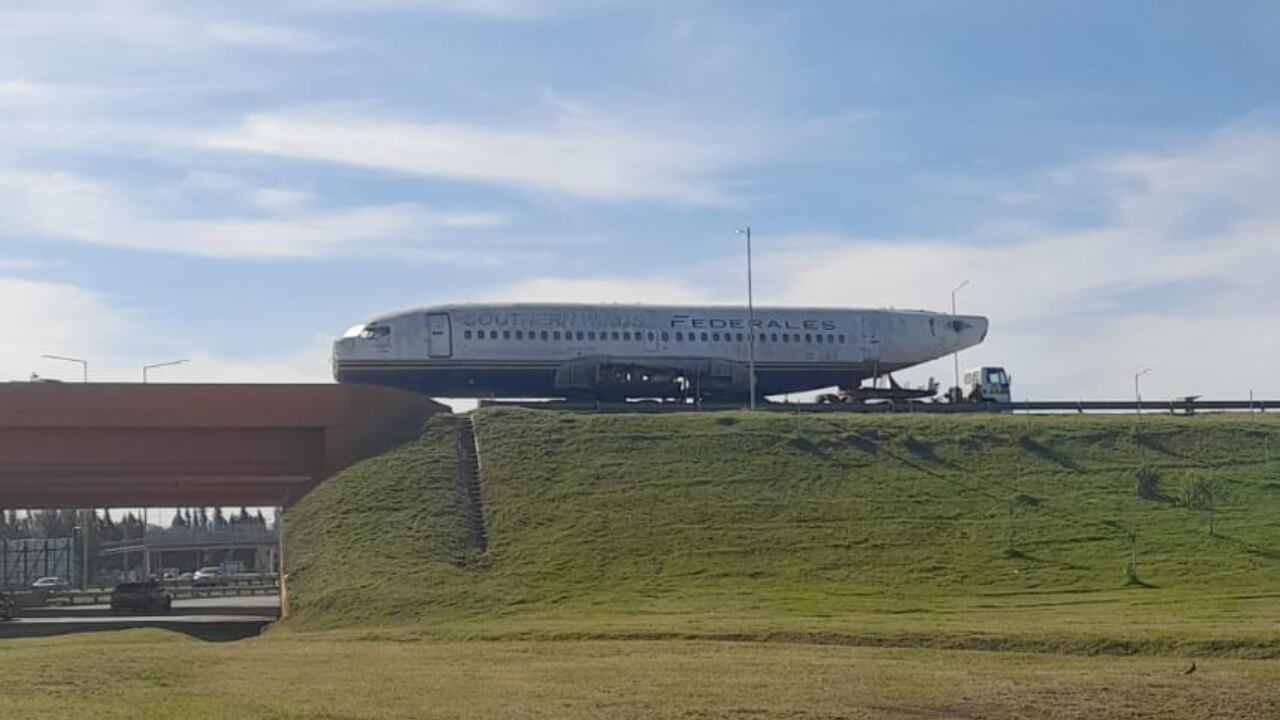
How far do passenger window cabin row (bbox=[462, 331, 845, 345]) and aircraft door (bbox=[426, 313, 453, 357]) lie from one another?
618 mm

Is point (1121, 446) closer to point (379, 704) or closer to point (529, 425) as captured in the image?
point (529, 425)

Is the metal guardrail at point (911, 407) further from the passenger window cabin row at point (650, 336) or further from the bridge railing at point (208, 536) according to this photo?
the bridge railing at point (208, 536)

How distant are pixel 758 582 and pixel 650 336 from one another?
22.9 meters

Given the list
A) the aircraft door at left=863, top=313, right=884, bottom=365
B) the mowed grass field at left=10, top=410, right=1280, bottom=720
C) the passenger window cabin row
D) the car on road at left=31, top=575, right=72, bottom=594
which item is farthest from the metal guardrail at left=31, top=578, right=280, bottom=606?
the aircraft door at left=863, top=313, right=884, bottom=365

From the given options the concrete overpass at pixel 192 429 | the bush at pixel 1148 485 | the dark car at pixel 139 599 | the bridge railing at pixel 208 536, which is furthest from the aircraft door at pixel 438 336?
the bridge railing at pixel 208 536

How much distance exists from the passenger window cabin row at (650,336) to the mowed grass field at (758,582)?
504 centimetres

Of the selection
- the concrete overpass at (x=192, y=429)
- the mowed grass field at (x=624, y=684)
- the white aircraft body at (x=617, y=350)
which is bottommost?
the mowed grass field at (x=624, y=684)

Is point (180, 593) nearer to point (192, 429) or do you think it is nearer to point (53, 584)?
point (53, 584)

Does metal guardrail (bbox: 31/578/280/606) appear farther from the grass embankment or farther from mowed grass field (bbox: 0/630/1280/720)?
mowed grass field (bbox: 0/630/1280/720)

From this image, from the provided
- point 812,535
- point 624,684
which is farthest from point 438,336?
point 624,684

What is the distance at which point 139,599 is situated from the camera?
196 ft

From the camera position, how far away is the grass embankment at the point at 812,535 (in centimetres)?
3284

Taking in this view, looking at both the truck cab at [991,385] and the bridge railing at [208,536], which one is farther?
the bridge railing at [208,536]

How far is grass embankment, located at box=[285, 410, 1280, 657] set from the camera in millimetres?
32844
